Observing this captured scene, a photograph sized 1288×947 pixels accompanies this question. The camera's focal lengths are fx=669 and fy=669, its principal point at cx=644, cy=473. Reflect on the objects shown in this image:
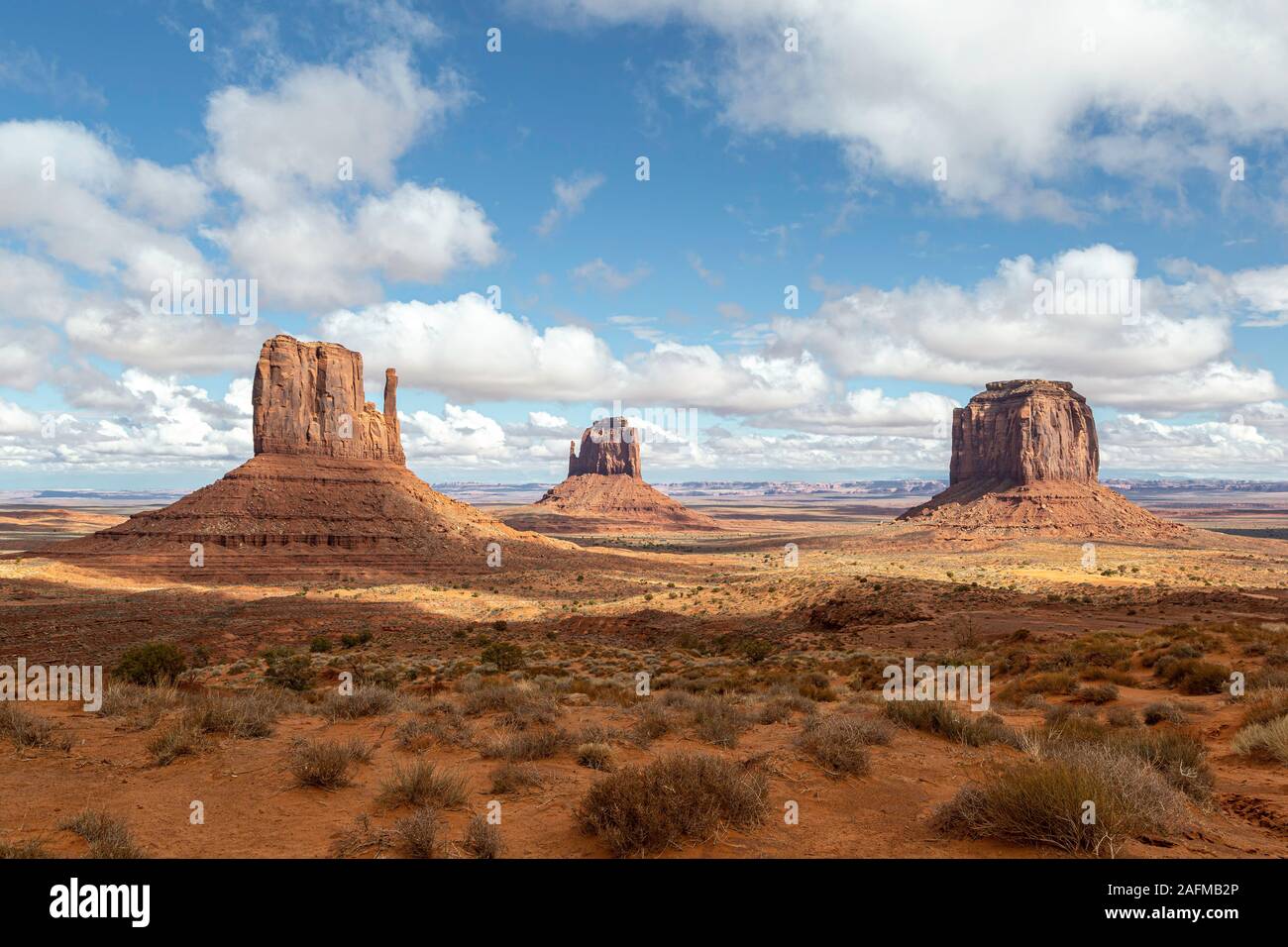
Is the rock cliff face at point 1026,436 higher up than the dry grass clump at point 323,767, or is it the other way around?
the rock cliff face at point 1026,436

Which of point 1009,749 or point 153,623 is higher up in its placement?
point 1009,749

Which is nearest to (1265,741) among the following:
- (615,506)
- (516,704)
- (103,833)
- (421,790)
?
(421,790)

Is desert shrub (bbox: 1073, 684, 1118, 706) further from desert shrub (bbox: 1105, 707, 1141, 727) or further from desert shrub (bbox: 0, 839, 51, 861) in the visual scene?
desert shrub (bbox: 0, 839, 51, 861)

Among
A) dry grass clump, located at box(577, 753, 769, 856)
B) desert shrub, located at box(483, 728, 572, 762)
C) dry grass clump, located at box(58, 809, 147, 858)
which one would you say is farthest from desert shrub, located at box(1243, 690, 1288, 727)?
dry grass clump, located at box(58, 809, 147, 858)

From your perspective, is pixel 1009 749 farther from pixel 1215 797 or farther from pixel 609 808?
pixel 609 808

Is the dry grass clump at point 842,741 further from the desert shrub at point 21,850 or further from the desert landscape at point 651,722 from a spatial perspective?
the desert shrub at point 21,850

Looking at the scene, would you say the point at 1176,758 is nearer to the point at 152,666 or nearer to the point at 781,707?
the point at 781,707

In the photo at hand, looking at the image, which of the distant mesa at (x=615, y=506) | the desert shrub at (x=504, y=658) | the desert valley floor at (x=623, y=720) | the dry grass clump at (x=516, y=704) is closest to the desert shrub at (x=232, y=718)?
the desert valley floor at (x=623, y=720)
